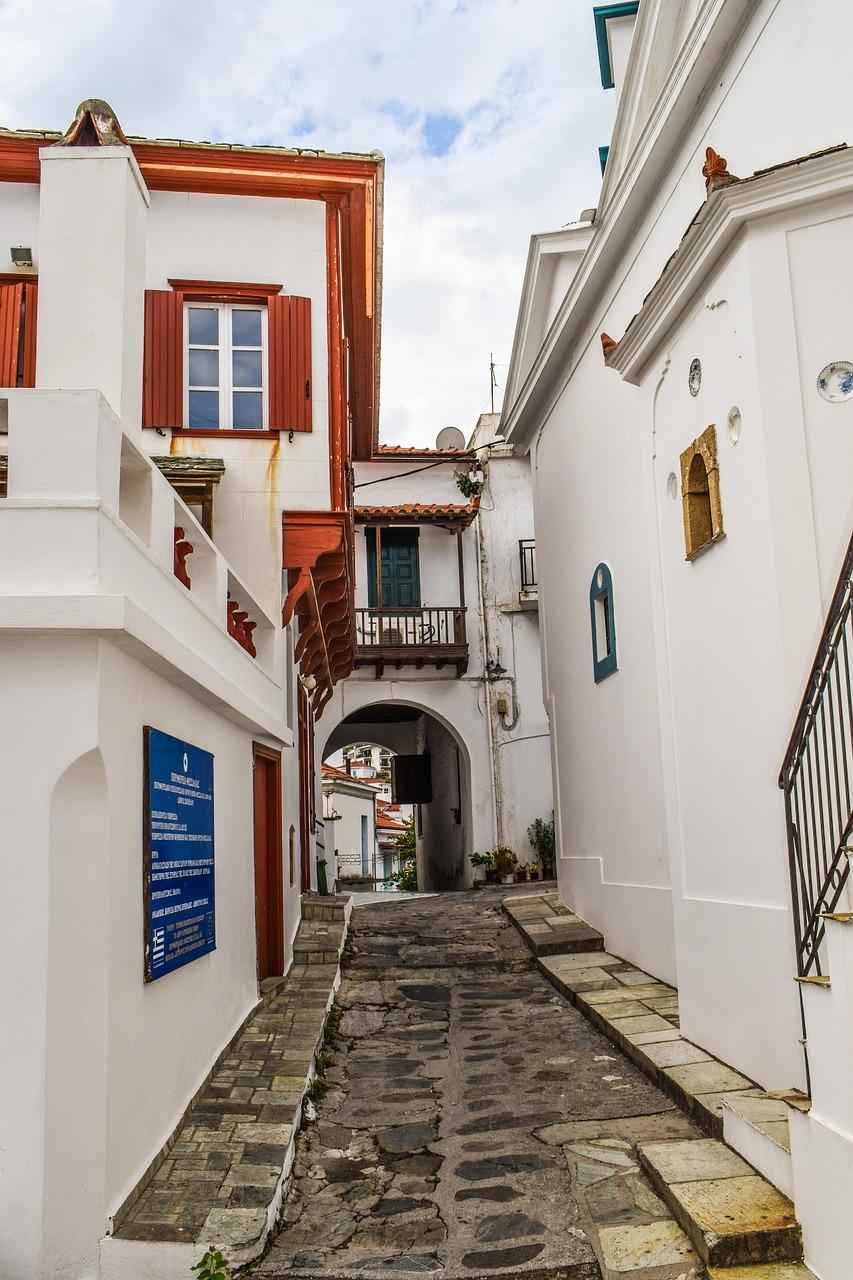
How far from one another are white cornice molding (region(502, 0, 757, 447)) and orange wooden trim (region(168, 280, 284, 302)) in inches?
114

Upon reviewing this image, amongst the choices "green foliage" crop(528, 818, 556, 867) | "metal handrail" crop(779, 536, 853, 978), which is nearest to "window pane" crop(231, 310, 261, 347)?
"metal handrail" crop(779, 536, 853, 978)

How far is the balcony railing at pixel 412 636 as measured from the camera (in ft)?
60.3

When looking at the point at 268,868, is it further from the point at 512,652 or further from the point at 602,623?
the point at 512,652

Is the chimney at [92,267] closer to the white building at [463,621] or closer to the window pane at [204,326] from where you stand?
the window pane at [204,326]

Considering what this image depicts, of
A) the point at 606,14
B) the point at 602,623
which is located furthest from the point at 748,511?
the point at 606,14

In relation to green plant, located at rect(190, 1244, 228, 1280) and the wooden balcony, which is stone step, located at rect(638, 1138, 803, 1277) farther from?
the wooden balcony

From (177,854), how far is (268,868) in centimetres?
387

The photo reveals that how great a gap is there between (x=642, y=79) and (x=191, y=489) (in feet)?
16.0

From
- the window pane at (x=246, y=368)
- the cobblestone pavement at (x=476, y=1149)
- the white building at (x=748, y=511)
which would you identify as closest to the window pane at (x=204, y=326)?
the window pane at (x=246, y=368)

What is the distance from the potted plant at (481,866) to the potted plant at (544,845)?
82 centimetres

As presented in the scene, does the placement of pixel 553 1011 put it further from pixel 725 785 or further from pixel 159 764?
pixel 159 764

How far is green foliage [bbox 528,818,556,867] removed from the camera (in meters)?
18.0

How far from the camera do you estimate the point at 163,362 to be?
30.3 feet

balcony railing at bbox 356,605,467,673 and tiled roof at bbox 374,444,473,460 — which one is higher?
tiled roof at bbox 374,444,473,460
